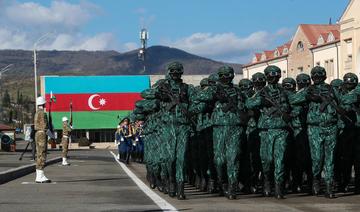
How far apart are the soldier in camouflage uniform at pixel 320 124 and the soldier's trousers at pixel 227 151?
1.23 metres

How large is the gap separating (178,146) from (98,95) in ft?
231

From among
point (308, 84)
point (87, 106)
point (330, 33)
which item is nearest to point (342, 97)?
point (308, 84)

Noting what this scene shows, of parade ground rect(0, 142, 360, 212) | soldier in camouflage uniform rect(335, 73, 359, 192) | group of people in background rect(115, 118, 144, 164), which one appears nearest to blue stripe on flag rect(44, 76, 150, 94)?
group of people in background rect(115, 118, 144, 164)

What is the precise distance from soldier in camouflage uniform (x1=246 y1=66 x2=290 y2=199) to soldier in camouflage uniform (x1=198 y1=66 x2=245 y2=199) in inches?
16.1

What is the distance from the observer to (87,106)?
82.8 meters

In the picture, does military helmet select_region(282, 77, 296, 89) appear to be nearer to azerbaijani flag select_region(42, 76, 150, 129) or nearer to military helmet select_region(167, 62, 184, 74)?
military helmet select_region(167, 62, 184, 74)

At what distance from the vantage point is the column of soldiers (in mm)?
13250

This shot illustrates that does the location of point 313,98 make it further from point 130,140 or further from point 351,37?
point 351,37

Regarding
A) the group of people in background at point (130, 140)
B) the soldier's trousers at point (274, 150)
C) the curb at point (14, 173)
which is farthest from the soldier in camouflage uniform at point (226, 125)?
the group of people in background at point (130, 140)

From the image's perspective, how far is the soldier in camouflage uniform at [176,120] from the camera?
13.1m

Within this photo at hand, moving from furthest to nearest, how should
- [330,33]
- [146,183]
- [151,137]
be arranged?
[330,33] → [146,183] → [151,137]

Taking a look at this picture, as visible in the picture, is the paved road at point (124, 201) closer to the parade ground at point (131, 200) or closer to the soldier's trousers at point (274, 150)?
the parade ground at point (131, 200)

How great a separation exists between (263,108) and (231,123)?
715mm

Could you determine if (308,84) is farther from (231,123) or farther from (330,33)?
(330,33)
